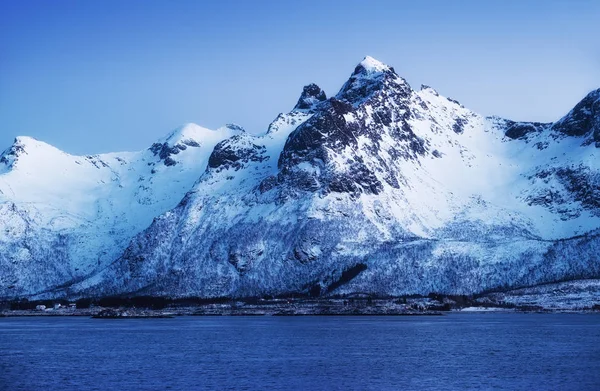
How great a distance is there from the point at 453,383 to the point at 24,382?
51123 mm

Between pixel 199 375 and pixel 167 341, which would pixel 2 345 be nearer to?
pixel 167 341

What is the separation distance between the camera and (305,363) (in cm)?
14038

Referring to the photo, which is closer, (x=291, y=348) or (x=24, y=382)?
(x=24, y=382)

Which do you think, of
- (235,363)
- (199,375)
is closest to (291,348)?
(235,363)

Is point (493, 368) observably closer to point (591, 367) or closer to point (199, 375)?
point (591, 367)

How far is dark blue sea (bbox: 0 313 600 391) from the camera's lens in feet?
378

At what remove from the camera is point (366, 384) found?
115438mm

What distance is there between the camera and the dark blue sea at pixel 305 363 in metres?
115

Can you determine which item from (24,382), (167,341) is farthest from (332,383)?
(167,341)

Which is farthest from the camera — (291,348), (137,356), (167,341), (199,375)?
(167,341)

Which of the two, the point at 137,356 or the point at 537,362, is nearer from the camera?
the point at 537,362

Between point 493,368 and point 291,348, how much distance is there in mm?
45901

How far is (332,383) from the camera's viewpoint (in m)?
117

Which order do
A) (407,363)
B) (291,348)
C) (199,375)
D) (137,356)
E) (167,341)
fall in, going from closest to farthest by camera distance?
(199,375), (407,363), (137,356), (291,348), (167,341)
